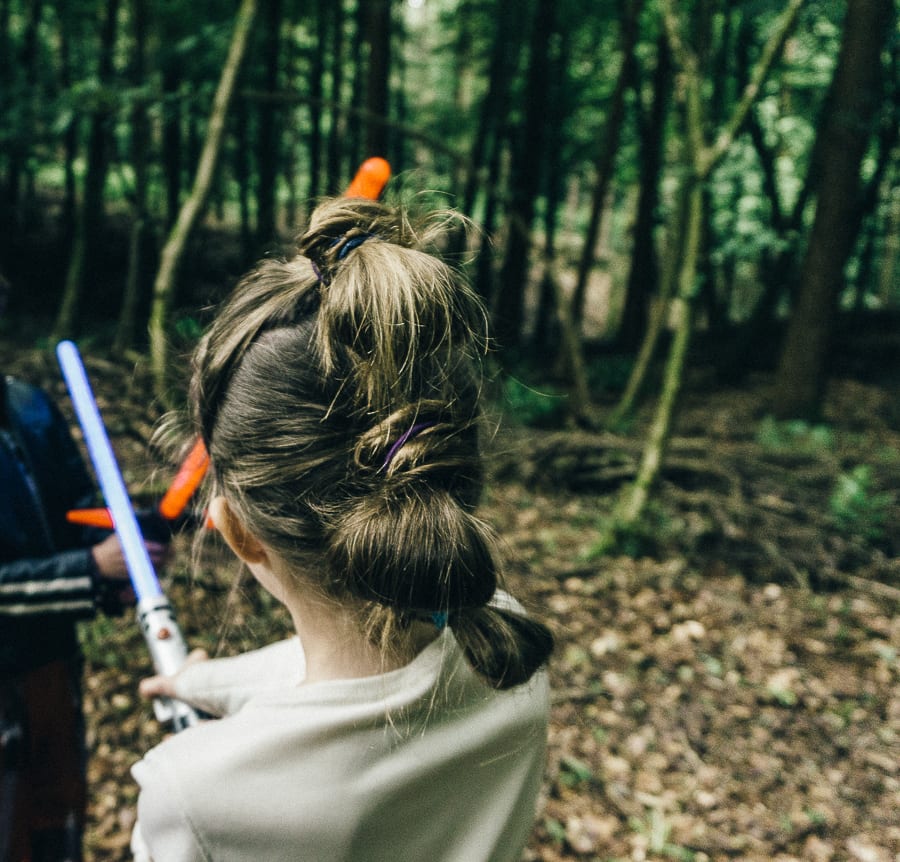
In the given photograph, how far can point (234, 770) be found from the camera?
920 mm

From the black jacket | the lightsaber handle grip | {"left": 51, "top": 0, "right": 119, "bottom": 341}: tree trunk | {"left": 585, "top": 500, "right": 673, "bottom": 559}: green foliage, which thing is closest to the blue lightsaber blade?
A: the lightsaber handle grip

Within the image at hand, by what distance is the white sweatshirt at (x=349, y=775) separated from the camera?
0.92 m

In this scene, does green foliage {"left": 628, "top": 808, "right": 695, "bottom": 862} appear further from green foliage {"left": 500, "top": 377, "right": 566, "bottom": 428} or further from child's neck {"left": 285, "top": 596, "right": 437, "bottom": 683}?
green foliage {"left": 500, "top": 377, "right": 566, "bottom": 428}

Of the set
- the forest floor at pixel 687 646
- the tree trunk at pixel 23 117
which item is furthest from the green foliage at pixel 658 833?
the tree trunk at pixel 23 117

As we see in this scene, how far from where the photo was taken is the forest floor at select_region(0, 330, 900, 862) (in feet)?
10.6

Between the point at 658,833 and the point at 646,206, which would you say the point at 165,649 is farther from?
the point at 646,206

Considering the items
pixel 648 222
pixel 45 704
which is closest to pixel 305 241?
pixel 45 704

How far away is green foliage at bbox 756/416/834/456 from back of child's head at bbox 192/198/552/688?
6.40 meters

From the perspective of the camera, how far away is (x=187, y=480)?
143 centimetres

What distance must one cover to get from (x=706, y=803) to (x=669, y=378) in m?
2.51

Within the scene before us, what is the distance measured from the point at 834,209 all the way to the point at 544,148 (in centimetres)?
754

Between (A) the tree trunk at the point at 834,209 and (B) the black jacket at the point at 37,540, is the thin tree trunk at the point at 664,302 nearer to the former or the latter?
(A) the tree trunk at the point at 834,209

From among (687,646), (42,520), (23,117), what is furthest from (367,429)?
(23,117)

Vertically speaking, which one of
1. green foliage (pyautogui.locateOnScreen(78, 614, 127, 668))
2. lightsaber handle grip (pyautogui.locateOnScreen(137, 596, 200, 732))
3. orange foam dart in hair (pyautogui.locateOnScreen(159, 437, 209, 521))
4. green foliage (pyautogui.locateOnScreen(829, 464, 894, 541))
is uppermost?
orange foam dart in hair (pyautogui.locateOnScreen(159, 437, 209, 521))
